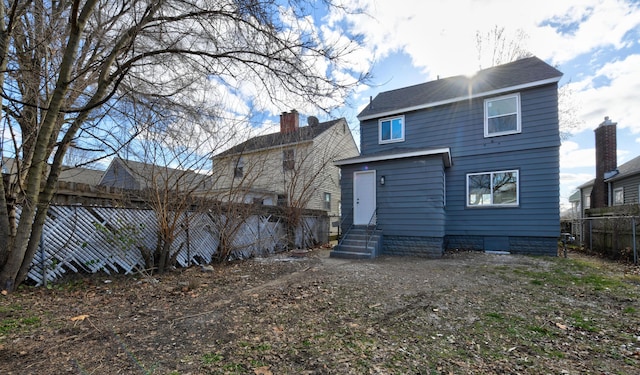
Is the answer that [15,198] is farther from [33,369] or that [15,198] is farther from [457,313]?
[457,313]

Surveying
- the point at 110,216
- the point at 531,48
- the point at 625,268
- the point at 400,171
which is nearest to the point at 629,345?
the point at 625,268

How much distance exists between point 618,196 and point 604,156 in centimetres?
214

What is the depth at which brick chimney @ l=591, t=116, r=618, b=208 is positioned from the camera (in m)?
15.0

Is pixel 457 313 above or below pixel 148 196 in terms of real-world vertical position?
below

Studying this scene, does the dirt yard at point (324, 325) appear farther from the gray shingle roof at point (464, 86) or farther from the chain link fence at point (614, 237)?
the gray shingle roof at point (464, 86)

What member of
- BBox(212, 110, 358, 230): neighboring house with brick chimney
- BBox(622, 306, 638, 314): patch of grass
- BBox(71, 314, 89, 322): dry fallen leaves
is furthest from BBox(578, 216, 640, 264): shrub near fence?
BBox(71, 314, 89, 322): dry fallen leaves

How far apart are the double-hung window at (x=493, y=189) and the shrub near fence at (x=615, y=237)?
8.91ft

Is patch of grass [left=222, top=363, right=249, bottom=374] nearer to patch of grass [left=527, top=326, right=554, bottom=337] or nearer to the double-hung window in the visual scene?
patch of grass [left=527, top=326, right=554, bottom=337]

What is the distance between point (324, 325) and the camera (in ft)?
11.2

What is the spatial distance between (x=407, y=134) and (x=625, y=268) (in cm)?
702

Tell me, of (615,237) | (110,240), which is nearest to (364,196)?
(110,240)

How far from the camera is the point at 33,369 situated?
7.73 ft

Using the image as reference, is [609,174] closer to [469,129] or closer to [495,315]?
[469,129]

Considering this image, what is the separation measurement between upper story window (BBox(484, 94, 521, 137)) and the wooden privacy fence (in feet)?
27.8
